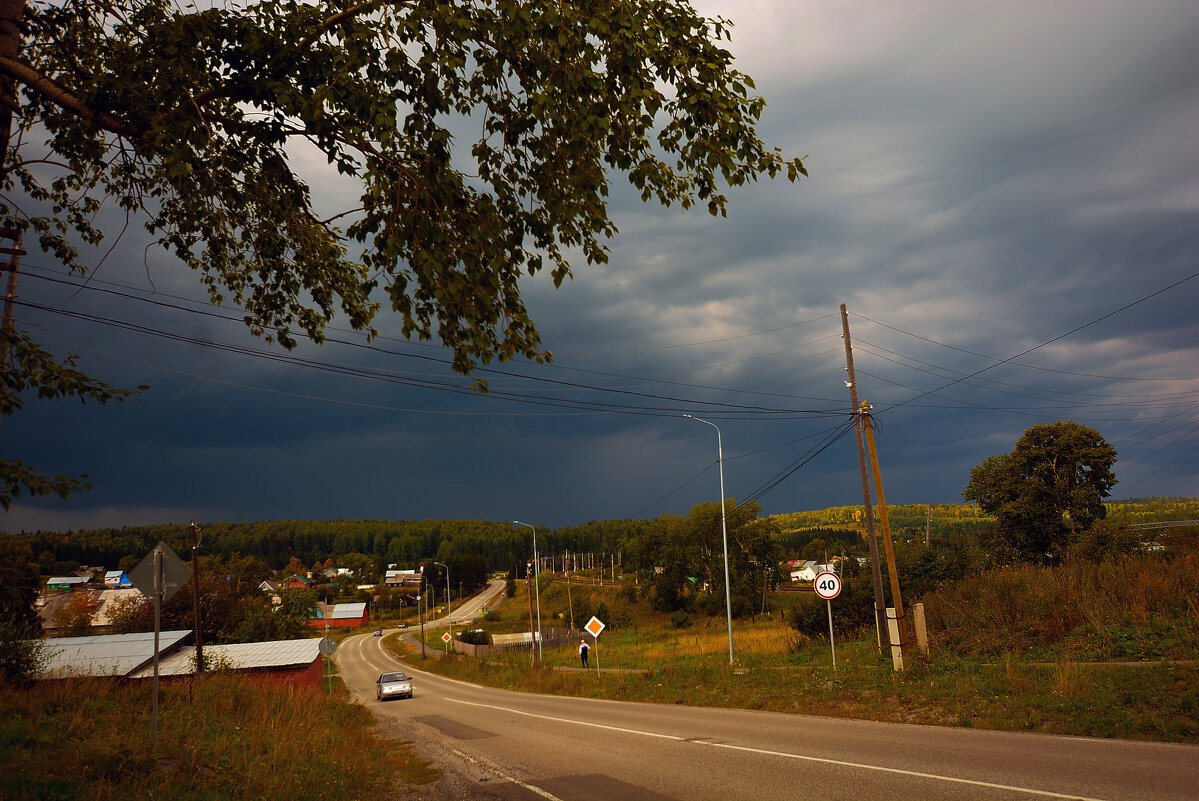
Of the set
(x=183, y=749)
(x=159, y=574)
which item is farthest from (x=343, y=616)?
(x=159, y=574)

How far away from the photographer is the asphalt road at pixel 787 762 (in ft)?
25.5

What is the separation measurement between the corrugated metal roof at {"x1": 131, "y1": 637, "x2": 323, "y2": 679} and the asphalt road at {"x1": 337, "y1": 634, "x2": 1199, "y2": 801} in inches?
732

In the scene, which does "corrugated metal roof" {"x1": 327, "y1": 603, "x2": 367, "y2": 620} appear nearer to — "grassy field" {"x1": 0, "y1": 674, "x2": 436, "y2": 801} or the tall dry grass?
"grassy field" {"x1": 0, "y1": 674, "x2": 436, "y2": 801}

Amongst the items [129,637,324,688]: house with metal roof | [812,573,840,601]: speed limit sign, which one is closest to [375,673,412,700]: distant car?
[129,637,324,688]: house with metal roof

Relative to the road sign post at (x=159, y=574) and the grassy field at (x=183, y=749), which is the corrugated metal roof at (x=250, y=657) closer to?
the grassy field at (x=183, y=749)

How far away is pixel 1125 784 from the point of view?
293 inches

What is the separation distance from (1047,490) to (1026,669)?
138 ft

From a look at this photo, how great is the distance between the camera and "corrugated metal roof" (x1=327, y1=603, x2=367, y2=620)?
12794cm

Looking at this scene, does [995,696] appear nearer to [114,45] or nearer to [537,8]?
[537,8]

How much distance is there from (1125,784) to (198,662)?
103 feet

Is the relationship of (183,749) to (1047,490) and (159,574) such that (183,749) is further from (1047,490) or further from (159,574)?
(1047,490)

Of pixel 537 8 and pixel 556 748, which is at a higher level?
pixel 537 8

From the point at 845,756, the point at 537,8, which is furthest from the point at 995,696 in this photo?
the point at 537,8

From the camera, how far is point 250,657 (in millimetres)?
34594
